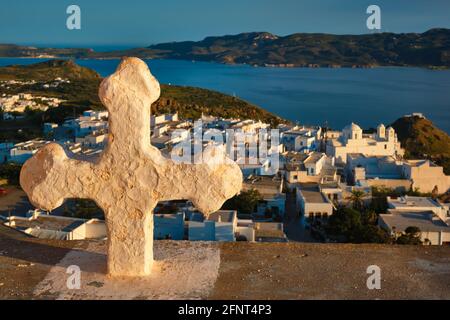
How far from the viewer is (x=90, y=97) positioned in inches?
2479

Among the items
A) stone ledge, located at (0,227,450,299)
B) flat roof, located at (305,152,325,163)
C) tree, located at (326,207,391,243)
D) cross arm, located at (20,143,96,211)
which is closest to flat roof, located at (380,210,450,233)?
→ tree, located at (326,207,391,243)

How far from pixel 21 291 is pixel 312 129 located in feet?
125

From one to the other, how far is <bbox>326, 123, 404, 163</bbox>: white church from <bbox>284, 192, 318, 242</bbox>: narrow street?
9095 mm

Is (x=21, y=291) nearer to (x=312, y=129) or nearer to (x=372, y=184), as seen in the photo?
(x=372, y=184)


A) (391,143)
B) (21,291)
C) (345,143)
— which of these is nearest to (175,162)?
(21,291)

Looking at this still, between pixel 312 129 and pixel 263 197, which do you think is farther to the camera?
pixel 312 129

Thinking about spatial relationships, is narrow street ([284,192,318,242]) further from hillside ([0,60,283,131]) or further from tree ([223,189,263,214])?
hillside ([0,60,283,131])

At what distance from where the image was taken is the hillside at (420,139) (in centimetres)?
4349

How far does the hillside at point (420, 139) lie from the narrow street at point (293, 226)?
18229 millimetres

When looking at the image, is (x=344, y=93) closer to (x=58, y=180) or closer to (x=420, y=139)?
(x=420, y=139)

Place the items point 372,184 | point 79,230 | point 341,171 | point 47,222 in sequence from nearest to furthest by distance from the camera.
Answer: point 79,230 < point 47,222 < point 372,184 < point 341,171

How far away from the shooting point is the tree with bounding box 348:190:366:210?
24125 millimetres

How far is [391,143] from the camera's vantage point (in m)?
35.6

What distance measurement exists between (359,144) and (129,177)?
31.5 meters
